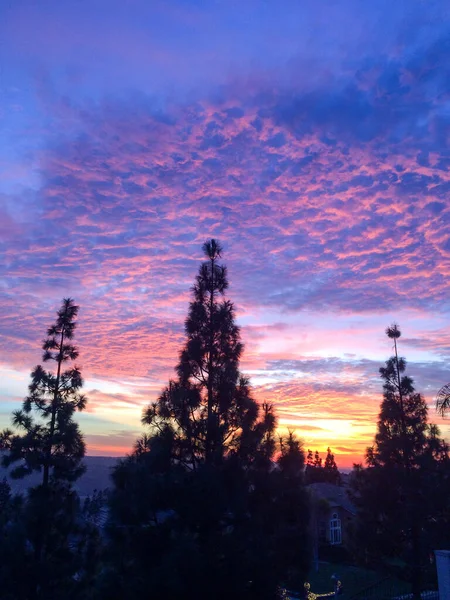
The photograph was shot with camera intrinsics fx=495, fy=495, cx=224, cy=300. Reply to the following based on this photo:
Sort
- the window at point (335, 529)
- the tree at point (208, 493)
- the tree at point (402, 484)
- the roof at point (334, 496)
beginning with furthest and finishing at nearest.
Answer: the roof at point (334, 496)
the window at point (335, 529)
the tree at point (402, 484)
the tree at point (208, 493)

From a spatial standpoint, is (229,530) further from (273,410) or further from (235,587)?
(273,410)

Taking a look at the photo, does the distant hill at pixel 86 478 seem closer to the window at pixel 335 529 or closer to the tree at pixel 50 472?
the tree at pixel 50 472

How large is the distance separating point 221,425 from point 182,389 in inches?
54.1

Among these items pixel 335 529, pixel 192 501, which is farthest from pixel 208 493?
pixel 335 529

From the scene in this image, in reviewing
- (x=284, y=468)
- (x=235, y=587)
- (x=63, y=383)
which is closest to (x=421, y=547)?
(x=284, y=468)

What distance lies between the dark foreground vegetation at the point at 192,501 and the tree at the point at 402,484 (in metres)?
0.08

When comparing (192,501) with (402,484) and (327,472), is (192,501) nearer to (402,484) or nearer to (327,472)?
(402,484)

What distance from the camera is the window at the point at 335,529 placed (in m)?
47.4

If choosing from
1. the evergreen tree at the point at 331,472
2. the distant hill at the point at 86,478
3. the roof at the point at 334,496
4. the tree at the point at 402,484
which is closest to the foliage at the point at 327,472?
the evergreen tree at the point at 331,472

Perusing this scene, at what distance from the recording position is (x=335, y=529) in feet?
158

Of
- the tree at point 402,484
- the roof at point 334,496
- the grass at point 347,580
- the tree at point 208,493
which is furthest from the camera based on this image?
the roof at point 334,496

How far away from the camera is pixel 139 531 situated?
37.8ft

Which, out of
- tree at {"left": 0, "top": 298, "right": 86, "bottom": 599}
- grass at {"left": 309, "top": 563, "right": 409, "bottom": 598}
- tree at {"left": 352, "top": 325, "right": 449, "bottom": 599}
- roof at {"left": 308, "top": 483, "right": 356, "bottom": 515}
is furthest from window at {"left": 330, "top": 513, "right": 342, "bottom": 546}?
tree at {"left": 0, "top": 298, "right": 86, "bottom": 599}

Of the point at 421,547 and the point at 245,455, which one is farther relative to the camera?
the point at 421,547
